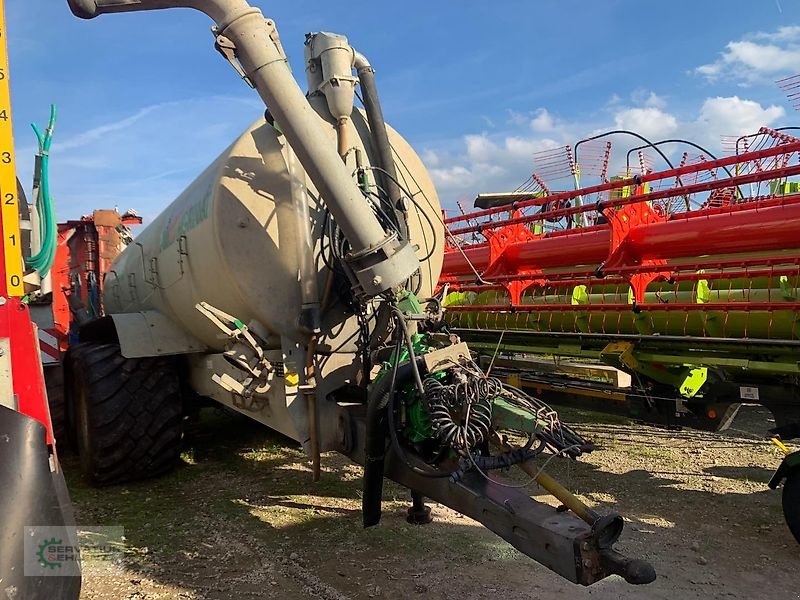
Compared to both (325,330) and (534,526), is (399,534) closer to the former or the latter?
→ (325,330)

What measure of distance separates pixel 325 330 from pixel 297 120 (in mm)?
1355

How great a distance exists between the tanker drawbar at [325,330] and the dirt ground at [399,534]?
379 millimetres

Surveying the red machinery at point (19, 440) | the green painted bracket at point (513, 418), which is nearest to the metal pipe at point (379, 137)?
the green painted bracket at point (513, 418)

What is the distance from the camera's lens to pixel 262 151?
12.2ft

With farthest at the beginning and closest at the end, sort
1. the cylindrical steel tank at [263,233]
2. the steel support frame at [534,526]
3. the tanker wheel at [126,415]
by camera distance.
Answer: the tanker wheel at [126,415] < the cylindrical steel tank at [263,233] < the steel support frame at [534,526]

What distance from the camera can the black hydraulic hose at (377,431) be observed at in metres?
3.04

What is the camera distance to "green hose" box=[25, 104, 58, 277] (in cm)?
277

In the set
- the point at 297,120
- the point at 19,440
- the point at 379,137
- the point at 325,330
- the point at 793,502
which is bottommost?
the point at 793,502

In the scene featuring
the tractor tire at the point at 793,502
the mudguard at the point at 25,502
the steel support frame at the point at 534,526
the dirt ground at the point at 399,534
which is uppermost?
the mudguard at the point at 25,502

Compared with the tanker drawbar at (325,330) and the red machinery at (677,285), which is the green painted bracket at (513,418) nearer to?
the tanker drawbar at (325,330)

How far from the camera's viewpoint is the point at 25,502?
2.08 meters

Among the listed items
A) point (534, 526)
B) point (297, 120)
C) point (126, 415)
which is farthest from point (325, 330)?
point (126, 415)

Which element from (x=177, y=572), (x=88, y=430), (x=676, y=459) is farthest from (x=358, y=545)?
(x=676, y=459)

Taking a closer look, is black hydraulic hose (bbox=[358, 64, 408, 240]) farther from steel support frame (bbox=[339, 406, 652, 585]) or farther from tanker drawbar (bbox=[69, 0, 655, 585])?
steel support frame (bbox=[339, 406, 652, 585])
